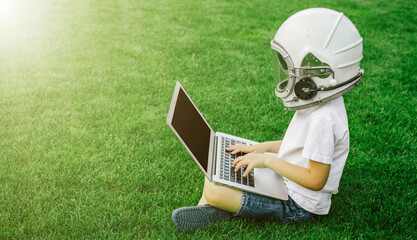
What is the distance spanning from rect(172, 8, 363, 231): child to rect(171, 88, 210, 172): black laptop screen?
242 millimetres

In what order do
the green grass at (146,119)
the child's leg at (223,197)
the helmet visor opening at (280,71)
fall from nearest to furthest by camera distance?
the helmet visor opening at (280,71), the child's leg at (223,197), the green grass at (146,119)

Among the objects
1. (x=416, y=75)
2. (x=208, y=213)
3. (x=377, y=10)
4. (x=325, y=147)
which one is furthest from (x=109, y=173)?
(x=377, y=10)

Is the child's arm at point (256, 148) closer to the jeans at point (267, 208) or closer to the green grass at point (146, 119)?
the jeans at point (267, 208)

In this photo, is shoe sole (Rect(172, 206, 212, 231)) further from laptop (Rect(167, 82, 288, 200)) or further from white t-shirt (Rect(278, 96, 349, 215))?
white t-shirt (Rect(278, 96, 349, 215))

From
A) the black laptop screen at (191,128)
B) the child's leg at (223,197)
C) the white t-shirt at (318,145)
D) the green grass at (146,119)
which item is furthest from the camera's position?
the green grass at (146,119)

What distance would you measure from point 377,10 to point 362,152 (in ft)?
21.8

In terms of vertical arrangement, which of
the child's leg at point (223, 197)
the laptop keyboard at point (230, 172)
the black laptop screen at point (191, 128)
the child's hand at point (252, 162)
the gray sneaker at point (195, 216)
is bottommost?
the gray sneaker at point (195, 216)

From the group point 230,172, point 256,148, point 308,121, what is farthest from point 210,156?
point 308,121

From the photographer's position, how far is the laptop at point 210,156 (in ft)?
7.82

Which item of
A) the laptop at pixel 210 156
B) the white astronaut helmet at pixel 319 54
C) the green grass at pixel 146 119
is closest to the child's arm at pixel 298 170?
the laptop at pixel 210 156

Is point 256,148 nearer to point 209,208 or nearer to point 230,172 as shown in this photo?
point 230,172

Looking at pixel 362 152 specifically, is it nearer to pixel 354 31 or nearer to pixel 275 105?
pixel 275 105

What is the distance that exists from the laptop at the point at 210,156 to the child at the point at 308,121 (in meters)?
0.07

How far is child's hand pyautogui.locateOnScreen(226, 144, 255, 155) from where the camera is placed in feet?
9.21
